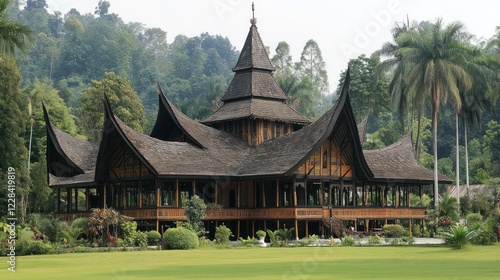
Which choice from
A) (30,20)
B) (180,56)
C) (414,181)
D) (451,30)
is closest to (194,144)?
(414,181)

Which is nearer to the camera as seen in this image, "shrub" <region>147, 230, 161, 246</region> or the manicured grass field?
the manicured grass field

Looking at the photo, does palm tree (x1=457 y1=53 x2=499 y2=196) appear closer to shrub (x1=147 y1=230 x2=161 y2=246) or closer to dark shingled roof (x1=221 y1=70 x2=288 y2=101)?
dark shingled roof (x1=221 y1=70 x2=288 y2=101)

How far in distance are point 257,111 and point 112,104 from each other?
23732 mm

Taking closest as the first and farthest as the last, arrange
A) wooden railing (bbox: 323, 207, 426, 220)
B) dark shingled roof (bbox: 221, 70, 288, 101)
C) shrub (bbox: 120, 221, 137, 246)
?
shrub (bbox: 120, 221, 137, 246) < wooden railing (bbox: 323, 207, 426, 220) < dark shingled roof (bbox: 221, 70, 288, 101)

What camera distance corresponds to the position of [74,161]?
172 feet

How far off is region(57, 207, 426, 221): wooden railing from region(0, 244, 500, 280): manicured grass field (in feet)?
36.3

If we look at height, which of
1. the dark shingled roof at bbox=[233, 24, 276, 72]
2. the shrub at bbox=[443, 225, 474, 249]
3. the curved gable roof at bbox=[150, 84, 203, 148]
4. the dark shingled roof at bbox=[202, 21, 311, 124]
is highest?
the dark shingled roof at bbox=[233, 24, 276, 72]

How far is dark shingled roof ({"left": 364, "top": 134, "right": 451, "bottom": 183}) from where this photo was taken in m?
51.0

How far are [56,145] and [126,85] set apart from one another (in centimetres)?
2204

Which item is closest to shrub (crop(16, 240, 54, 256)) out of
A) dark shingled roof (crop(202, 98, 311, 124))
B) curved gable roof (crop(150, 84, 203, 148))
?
curved gable roof (crop(150, 84, 203, 148))

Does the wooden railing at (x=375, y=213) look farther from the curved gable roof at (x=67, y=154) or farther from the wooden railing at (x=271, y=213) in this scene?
the curved gable roof at (x=67, y=154)

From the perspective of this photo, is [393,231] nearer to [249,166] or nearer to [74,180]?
[249,166]

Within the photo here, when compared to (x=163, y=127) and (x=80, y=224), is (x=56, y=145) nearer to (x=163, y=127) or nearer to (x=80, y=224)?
(x=163, y=127)

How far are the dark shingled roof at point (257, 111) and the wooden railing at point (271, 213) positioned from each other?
6.87m
